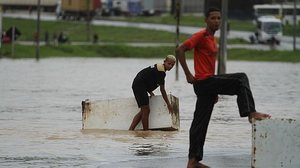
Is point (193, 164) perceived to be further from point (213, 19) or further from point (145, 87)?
point (145, 87)

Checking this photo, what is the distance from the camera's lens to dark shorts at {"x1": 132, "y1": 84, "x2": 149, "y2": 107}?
61.0 ft

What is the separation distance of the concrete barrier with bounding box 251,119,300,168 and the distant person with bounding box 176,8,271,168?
2.65 ft

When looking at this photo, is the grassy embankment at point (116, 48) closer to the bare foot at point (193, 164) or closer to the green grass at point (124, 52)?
the green grass at point (124, 52)

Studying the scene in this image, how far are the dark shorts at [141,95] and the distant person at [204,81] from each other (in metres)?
5.03

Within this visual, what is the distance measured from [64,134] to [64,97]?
11559 mm

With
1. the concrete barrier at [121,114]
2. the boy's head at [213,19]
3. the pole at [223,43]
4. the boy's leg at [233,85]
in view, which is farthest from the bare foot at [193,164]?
the pole at [223,43]

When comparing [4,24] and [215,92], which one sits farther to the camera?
[4,24]

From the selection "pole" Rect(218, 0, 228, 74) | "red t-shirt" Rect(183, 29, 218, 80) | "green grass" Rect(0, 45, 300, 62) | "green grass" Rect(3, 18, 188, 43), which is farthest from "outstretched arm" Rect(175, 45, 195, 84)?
"green grass" Rect(3, 18, 188, 43)

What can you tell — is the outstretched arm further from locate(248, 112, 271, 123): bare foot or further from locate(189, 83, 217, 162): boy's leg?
locate(248, 112, 271, 123): bare foot

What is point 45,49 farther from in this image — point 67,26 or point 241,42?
point 67,26

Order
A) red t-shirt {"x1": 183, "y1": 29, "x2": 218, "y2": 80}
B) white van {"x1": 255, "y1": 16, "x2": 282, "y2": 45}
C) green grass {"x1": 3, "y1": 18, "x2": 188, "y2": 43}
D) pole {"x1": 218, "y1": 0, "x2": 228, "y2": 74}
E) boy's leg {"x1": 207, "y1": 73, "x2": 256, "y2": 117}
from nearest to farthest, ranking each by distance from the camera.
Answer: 1. boy's leg {"x1": 207, "y1": 73, "x2": 256, "y2": 117}
2. red t-shirt {"x1": 183, "y1": 29, "x2": 218, "y2": 80}
3. pole {"x1": 218, "y1": 0, "x2": 228, "y2": 74}
4. green grass {"x1": 3, "y1": 18, "x2": 188, "y2": 43}
5. white van {"x1": 255, "y1": 16, "x2": 282, "y2": 45}

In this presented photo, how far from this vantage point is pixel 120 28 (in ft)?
317

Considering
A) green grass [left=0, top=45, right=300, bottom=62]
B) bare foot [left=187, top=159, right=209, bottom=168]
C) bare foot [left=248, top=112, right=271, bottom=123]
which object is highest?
bare foot [left=248, top=112, right=271, bottom=123]

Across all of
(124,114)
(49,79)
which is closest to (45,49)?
(49,79)
